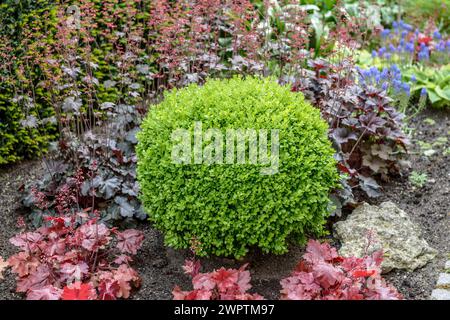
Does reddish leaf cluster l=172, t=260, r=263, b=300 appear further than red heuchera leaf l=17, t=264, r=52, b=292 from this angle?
No

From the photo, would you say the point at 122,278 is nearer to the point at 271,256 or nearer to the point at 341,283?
the point at 271,256

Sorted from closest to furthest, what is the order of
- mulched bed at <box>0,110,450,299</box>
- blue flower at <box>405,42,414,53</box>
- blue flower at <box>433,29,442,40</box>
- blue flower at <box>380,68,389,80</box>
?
1. mulched bed at <box>0,110,450,299</box>
2. blue flower at <box>380,68,389,80</box>
3. blue flower at <box>405,42,414,53</box>
4. blue flower at <box>433,29,442,40</box>

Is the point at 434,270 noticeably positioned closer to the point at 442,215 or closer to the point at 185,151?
the point at 442,215

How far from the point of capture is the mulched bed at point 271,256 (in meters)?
3.74

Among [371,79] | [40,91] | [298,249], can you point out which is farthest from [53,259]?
[371,79]

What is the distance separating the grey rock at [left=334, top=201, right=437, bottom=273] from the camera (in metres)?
3.89

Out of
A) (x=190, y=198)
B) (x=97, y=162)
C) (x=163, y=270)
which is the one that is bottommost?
(x=163, y=270)

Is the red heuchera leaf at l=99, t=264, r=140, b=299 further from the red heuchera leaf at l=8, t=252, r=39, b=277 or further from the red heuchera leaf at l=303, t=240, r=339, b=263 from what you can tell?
the red heuchera leaf at l=303, t=240, r=339, b=263

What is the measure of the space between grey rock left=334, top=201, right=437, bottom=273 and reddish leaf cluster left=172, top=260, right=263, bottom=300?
2.96ft

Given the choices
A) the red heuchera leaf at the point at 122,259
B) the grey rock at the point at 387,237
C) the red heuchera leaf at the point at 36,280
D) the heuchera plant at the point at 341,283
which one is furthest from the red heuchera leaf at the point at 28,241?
the grey rock at the point at 387,237

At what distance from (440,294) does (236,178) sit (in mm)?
1384

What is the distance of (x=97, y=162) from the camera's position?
438 cm

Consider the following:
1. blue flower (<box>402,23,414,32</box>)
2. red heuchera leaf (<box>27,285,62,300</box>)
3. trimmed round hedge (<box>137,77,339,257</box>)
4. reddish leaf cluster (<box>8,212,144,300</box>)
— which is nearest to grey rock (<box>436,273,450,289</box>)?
trimmed round hedge (<box>137,77,339,257</box>)

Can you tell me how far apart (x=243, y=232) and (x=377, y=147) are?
5.90ft
